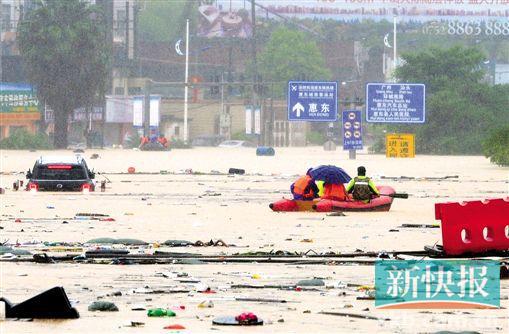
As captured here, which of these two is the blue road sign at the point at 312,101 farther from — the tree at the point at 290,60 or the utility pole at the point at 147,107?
the tree at the point at 290,60

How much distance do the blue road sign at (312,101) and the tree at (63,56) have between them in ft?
79.4

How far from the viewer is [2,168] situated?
67.1 meters

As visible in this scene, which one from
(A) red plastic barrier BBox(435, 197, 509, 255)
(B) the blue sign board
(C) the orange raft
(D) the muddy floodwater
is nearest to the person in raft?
(C) the orange raft

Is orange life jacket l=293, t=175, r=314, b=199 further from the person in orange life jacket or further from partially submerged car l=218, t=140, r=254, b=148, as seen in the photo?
partially submerged car l=218, t=140, r=254, b=148

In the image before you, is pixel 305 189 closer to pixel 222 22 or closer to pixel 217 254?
pixel 217 254

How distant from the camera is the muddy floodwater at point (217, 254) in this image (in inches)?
539

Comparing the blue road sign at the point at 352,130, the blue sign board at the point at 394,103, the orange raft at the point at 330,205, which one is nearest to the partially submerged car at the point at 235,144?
the blue sign board at the point at 394,103

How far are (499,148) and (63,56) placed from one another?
46424 mm

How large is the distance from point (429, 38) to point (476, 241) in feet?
549

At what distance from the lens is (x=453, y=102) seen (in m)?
111

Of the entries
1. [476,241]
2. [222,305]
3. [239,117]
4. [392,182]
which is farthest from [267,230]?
[239,117]

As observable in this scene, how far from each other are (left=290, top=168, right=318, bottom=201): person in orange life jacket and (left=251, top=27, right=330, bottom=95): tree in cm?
13077

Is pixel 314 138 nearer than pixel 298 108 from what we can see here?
No

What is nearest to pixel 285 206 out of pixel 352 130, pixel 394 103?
pixel 352 130
